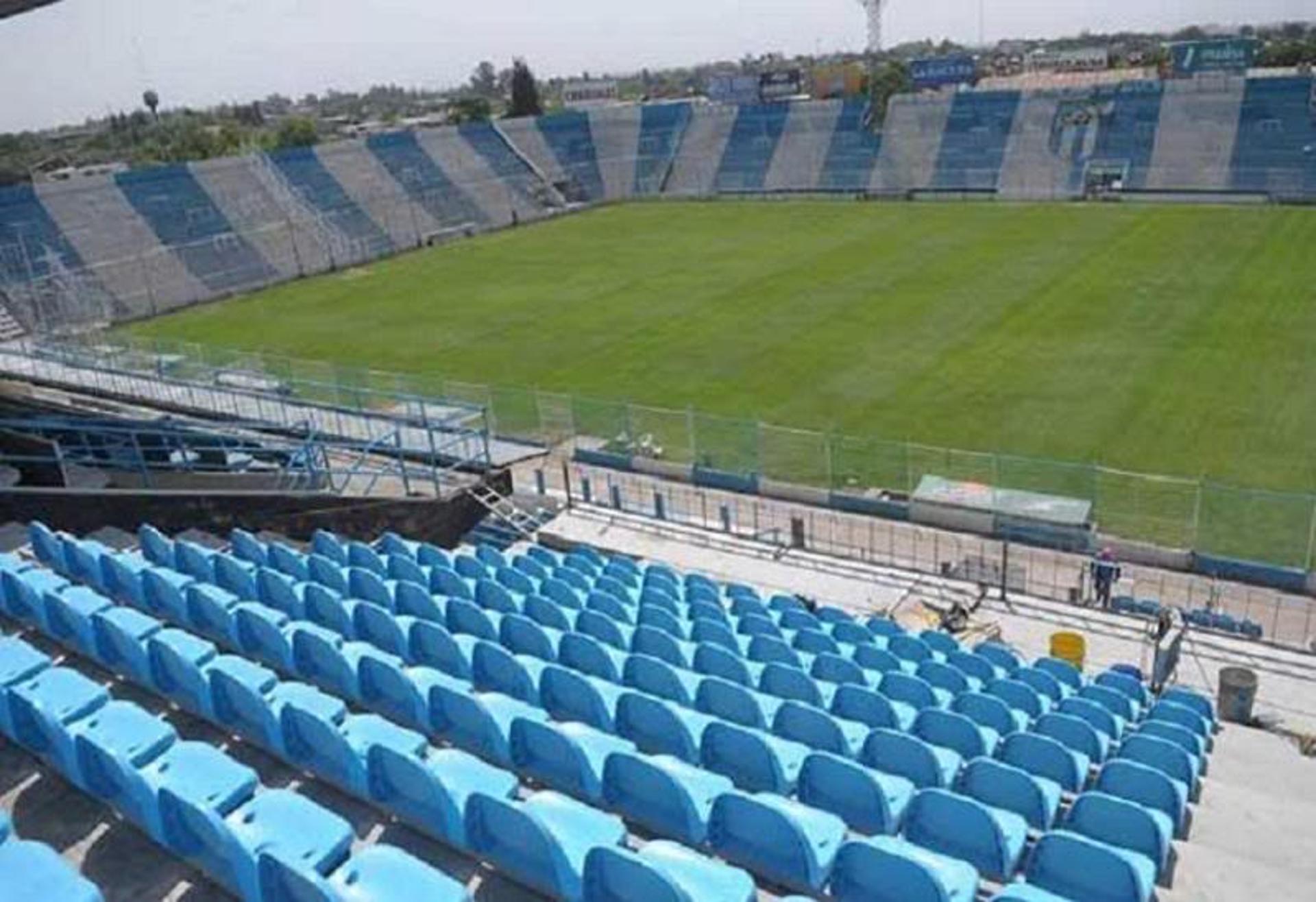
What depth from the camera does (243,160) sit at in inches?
2274

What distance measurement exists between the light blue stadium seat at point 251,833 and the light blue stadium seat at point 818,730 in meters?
3.18

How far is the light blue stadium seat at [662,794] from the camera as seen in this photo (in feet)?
20.6

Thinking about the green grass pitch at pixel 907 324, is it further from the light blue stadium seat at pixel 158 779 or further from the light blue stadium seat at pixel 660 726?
the light blue stadium seat at pixel 158 779

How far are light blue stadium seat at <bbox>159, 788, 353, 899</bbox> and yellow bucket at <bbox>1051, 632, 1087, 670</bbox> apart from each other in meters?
8.76

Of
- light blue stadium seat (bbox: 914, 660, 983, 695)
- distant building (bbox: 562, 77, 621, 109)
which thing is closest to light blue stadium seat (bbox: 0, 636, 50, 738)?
light blue stadium seat (bbox: 914, 660, 983, 695)

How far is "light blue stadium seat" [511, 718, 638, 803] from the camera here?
668cm

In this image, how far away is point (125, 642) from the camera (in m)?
8.12

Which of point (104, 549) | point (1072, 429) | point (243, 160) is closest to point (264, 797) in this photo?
point (104, 549)

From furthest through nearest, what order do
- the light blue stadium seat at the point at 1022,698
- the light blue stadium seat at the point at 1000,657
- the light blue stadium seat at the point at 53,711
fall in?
the light blue stadium seat at the point at 1000,657
the light blue stadium seat at the point at 1022,698
the light blue stadium seat at the point at 53,711

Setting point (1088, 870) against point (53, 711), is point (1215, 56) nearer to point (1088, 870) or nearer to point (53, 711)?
point (1088, 870)

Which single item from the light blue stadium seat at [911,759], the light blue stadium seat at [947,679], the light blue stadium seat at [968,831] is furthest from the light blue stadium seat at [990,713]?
the light blue stadium seat at [968,831]

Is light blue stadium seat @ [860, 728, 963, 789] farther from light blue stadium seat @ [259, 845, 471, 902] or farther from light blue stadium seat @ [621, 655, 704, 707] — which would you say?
light blue stadium seat @ [259, 845, 471, 902]

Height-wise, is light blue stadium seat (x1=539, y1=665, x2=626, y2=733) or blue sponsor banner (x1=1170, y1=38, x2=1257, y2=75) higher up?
blue sponsor banner (x1=1170, y1=38, x2=1257, y2=75)

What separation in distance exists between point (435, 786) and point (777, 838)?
1.85 meters
